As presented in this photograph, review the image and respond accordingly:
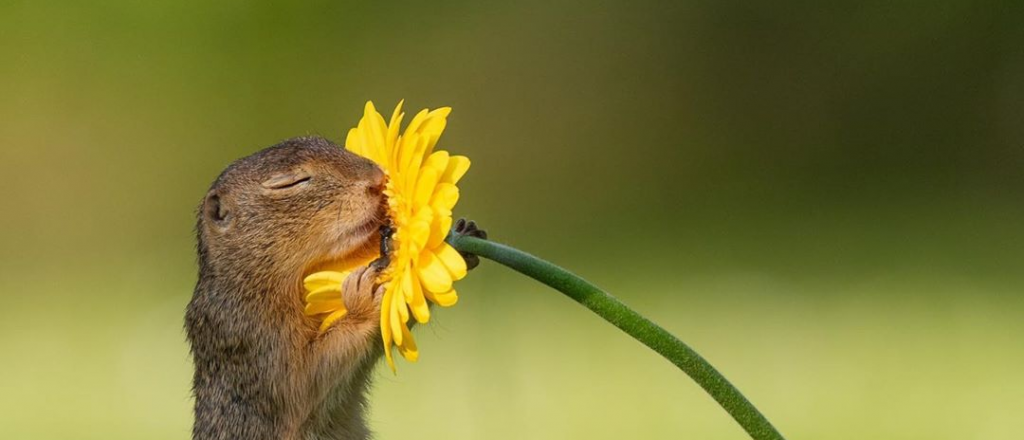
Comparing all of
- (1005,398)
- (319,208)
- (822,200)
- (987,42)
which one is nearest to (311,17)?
(822,200)

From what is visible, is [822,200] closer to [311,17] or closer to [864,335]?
[864,335]

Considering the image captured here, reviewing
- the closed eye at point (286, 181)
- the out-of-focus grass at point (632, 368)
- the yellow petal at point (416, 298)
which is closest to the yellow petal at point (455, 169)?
the yellow petal at point (416, 298)

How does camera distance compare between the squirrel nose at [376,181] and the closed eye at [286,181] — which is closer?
the squirrel nose at [376,181]

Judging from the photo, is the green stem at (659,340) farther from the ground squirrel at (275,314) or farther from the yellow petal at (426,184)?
the ground squirrel at (275,314)

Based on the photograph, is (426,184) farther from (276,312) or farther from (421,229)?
(276,312)

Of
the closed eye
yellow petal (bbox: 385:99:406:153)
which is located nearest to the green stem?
yellow petal (bbox: 385:99:406:153)

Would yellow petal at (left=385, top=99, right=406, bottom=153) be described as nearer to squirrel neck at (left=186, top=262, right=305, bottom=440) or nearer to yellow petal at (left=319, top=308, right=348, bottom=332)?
yellow petal at (left=319, top=308, right=348, bottom=332)
